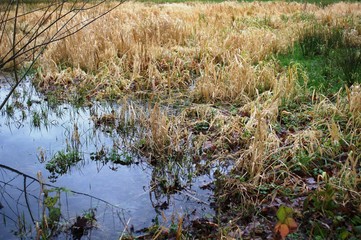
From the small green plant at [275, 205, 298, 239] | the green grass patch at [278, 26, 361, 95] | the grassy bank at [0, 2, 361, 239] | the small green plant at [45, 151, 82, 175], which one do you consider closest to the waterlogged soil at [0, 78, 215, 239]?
the small green plant at [45, 151, 82, 175]

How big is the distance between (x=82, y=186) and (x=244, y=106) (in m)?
2.53

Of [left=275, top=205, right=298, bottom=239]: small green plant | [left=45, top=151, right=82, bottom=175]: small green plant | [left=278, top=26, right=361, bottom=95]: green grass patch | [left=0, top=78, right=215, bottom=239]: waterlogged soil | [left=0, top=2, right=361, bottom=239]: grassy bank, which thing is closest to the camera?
[left=275, top=205, right=298, bottom=239]: small green plant

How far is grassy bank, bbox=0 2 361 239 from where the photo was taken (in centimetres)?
334

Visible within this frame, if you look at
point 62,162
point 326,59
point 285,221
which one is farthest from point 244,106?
point 285,221

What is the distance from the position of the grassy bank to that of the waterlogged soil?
255 mm

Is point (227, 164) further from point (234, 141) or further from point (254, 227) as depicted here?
point (254, 227)

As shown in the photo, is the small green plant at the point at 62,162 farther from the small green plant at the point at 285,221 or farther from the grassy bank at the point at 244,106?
the small green plant at the point at 285,221

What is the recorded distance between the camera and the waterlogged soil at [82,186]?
318 centimetres

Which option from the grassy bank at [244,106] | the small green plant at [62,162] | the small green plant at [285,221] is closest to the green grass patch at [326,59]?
the grassy bank at [244,106]

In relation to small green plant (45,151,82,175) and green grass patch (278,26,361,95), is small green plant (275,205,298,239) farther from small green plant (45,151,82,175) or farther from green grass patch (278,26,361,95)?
green grass patch (278,26,361,95)

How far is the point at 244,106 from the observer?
17.8 ft

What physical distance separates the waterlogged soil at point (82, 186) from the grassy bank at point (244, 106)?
0.25 metres

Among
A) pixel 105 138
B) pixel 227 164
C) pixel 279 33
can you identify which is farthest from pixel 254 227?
pixel 279 33

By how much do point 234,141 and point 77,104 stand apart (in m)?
2.78
